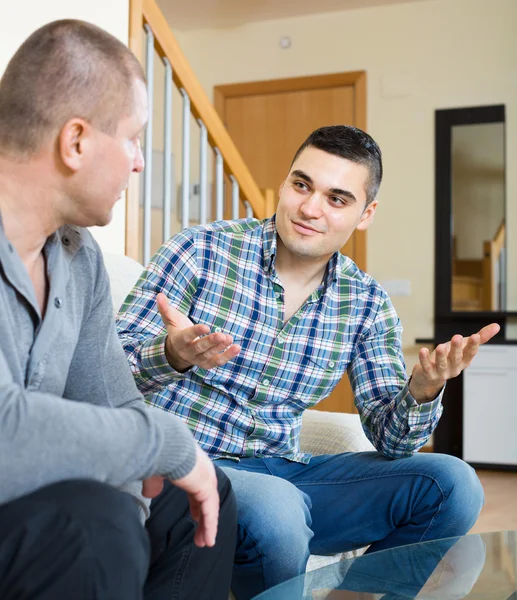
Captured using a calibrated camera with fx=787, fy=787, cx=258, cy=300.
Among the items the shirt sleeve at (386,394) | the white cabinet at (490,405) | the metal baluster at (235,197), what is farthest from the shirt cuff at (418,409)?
the white cabinet at (490,405)

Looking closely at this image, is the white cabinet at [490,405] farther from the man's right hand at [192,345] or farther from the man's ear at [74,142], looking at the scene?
the man's ear at [74,142]

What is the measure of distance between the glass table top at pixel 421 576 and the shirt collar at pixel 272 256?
612 mm

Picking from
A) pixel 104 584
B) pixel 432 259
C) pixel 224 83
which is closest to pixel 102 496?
pixel 104 584

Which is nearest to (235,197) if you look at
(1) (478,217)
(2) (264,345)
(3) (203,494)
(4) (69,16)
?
(4) (69,16)

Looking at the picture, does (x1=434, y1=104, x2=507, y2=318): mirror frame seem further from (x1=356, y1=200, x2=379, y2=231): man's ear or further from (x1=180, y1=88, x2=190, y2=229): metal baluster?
(x1=356, y1=200, x2=379, y2=231): man's ear

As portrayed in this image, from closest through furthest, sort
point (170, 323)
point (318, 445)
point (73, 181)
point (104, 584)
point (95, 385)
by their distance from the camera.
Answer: point (104, 584) < point (73, 181) < point (95, 385) < point (170, 323) < point (318, 445)

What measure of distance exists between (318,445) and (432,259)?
10.2 feet

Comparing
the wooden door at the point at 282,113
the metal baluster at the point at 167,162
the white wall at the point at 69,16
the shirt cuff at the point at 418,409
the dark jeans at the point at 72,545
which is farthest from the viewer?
the wooden door at the point at 282,113

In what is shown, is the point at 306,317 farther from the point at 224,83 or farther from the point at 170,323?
the point at 224,83

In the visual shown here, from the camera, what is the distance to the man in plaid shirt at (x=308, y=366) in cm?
147

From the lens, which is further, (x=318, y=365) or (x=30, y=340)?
(x=318, y=365)

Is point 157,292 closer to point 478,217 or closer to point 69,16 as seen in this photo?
point 69,16

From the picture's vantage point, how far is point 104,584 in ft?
2.47

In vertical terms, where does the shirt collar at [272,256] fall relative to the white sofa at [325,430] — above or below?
above
